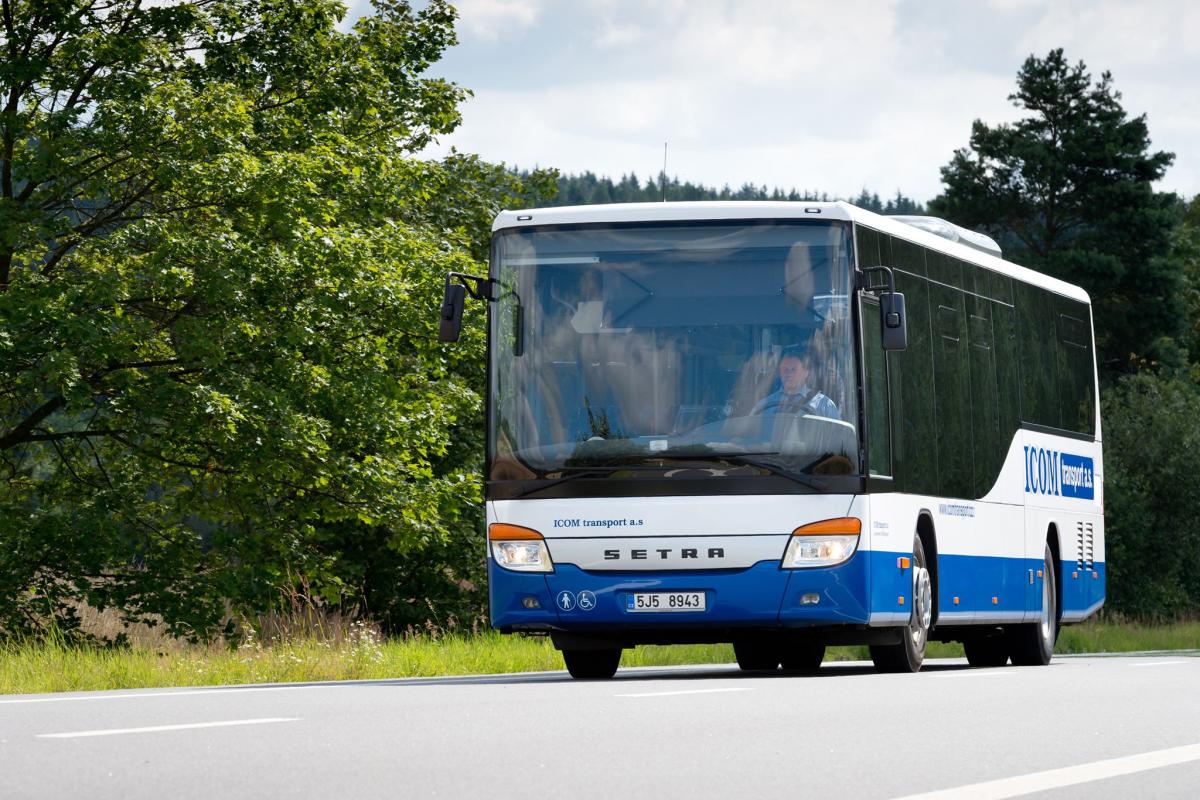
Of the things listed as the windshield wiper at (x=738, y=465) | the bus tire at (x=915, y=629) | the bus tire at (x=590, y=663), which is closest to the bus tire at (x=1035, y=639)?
the bus tire at (x=915, y=629)

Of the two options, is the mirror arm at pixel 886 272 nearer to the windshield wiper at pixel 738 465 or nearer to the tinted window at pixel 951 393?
the windshield wiper at pixel 738 465

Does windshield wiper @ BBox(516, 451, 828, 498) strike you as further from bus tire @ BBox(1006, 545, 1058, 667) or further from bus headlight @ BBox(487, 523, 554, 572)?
bus tire @ BBox(1006, 545, 1058, 667)

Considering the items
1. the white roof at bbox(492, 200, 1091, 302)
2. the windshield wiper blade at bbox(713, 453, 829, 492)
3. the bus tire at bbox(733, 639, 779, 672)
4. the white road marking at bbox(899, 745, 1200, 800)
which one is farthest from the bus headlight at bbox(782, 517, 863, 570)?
the white road marking at bbox(899, 745, 1200, 800)

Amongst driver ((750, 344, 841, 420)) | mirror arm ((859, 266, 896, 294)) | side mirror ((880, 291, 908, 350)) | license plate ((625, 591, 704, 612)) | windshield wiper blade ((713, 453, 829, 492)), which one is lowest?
license plate ((625, 591, 704, 612))

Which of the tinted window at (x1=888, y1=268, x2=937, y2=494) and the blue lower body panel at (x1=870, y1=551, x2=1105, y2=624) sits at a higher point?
the tinted window at (x1=888, y1=268, x2=937, y2=494)

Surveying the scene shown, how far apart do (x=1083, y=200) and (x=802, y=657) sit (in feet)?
163

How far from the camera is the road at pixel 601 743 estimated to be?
24.1 ft

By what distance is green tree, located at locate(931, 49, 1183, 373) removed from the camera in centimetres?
6378

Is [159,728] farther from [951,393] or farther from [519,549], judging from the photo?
[951,393]

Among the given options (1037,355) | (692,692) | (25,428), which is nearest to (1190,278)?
(25,428)

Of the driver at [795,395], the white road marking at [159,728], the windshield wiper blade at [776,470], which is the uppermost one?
the driver at [795,395]

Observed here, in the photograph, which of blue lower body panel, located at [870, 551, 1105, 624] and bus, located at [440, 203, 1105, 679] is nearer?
bus, located at [440, 203, 1105, 679]

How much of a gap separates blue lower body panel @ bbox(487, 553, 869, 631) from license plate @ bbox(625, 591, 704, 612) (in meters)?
0.02

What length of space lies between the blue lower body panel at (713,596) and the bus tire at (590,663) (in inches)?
49.9
